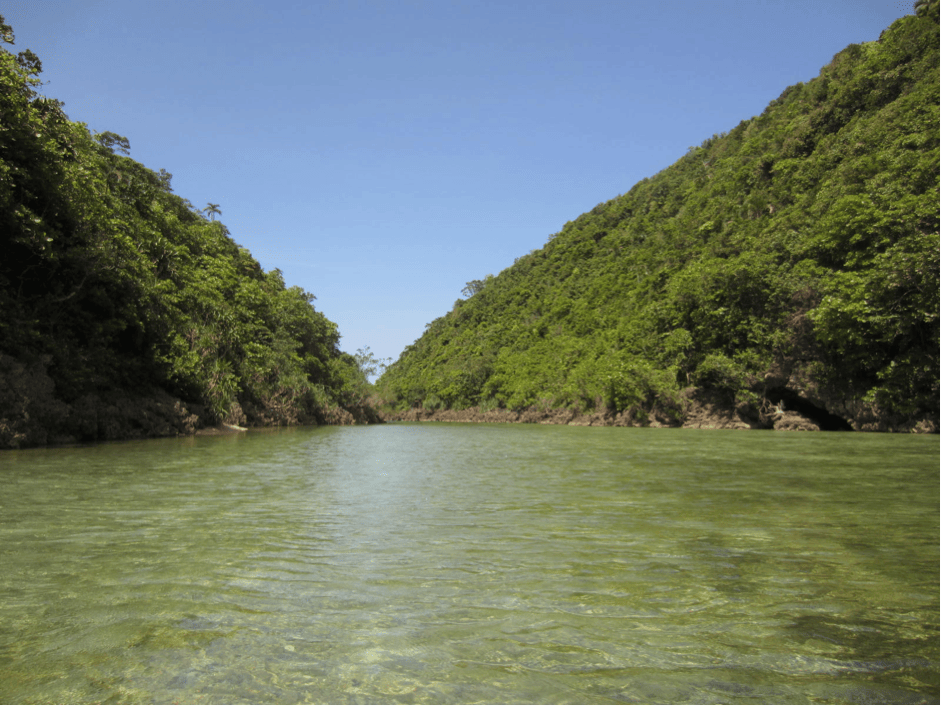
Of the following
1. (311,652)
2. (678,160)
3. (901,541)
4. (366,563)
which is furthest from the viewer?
(678,160)

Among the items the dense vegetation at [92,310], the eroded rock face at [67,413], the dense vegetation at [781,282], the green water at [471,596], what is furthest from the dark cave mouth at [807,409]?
the eroded rock face at [67,413]

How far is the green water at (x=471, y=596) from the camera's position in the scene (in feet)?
9.50

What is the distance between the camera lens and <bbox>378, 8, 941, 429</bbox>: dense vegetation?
23844 millimetres

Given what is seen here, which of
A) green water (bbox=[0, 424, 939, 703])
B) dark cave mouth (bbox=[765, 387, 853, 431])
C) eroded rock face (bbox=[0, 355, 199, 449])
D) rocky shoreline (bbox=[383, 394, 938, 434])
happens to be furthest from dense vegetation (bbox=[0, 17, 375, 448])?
dark cave mouth (bbox=[765, 387, 853, 431])

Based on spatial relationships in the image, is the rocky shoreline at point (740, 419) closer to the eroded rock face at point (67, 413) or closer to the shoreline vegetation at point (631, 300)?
the shoreline vegetation at point (631, 300)

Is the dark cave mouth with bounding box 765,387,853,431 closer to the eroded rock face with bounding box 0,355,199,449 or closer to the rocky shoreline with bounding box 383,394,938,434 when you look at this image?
the rocky shoreline with bounding box 383,394,938,434

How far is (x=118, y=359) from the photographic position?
23.1 m

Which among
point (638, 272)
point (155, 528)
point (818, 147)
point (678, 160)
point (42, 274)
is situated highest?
point (678, 160)

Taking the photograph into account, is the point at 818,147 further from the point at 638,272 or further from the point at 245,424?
the point at 245,424

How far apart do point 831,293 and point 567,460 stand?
65.4 feet

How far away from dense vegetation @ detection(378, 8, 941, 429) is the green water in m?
18.2

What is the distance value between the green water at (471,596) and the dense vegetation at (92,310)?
37.5ft

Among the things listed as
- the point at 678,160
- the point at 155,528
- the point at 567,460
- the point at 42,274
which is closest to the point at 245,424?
the point at 42,274

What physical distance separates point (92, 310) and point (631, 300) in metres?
51.6
